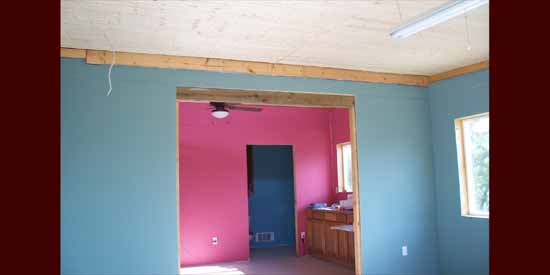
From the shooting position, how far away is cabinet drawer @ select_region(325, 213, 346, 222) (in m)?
6.71

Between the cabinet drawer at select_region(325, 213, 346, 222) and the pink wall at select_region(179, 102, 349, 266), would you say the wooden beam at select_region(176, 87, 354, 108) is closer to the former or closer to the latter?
the cabinet drawer at select_region(325, 213, 346, 222)

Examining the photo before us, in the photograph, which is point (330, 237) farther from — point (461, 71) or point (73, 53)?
point (73, 53)

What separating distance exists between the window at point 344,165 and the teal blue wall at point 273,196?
1.62 metres

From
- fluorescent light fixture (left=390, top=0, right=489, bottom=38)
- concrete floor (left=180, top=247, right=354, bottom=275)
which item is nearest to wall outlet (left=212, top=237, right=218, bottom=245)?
concrete floor (left=180, top=247, right=354, bottom=275)

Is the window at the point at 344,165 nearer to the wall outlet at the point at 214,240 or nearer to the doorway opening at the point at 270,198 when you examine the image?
the doorway opening at the point at 270,198

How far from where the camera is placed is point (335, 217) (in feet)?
22.7

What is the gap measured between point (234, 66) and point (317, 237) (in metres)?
3.99

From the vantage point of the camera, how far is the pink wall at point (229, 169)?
7180mm
